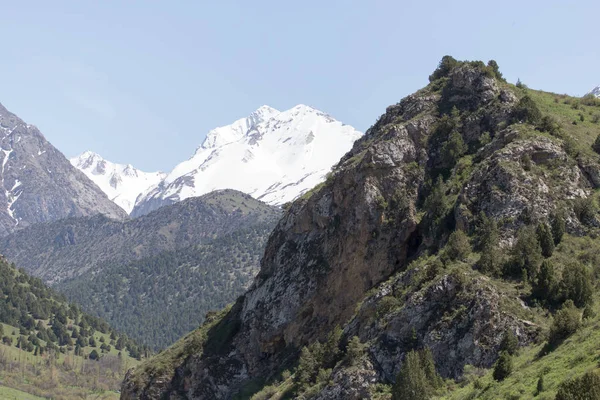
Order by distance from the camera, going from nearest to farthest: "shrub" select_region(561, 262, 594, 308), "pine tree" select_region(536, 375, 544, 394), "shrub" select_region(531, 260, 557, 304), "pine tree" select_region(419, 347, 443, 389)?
1. "pine tree" select_region(536, 375, 544, 394)
2. "pine tree" select_region(419, 347, 443, 389)
3. "shrub" select_region(561, 262, 594, 308)
4. "shrub" select_region(531, 260, 557, 304)

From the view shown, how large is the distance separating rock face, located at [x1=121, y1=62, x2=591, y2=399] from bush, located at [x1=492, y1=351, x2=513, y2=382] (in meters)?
4.39

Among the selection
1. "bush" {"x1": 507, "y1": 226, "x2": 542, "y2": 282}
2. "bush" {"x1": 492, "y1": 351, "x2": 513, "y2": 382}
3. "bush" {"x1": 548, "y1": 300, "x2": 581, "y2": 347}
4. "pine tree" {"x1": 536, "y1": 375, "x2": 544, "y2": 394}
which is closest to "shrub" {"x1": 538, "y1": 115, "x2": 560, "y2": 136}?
"bush" {"x1": 507, "y1": 226, "x2": 542, "y2": 282}

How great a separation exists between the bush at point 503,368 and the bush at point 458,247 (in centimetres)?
1287

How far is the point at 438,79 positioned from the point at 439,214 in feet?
97.3

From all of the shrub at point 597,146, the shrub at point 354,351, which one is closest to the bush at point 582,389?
the shrub at point 354,351

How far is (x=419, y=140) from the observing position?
72.8 m

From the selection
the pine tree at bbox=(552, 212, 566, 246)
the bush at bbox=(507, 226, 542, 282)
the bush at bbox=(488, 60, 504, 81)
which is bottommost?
the bush at bbox=(507, 226, 542, 282)

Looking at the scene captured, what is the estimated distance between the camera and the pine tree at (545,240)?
50.0m

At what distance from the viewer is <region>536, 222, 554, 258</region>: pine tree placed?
50.0m

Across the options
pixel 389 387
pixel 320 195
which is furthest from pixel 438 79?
pixel 389 387

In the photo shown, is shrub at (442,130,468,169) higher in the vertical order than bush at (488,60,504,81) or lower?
lower

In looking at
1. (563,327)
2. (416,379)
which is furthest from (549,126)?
(416,379)

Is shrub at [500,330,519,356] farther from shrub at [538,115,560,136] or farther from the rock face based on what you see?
shrub at [538,115,560,136]

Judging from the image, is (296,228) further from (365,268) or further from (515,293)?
(515,293)
